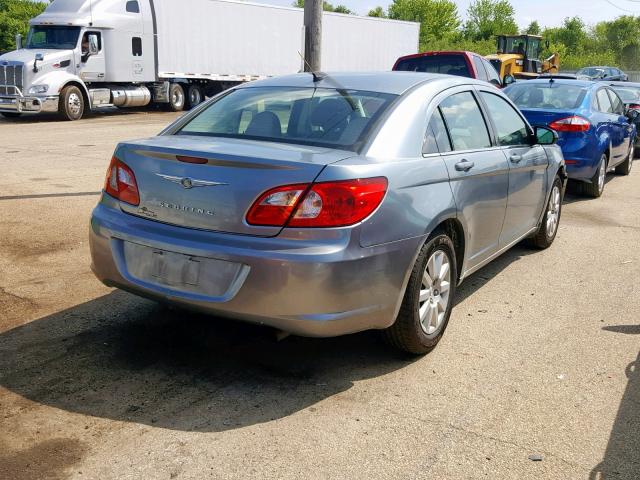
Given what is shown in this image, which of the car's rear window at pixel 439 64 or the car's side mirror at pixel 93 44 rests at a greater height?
the car's side mirror at pixel 93 44

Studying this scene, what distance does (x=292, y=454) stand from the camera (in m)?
3.08

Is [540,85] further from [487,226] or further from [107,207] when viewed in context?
[107,207]

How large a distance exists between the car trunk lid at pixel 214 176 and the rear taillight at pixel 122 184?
1.3 inches

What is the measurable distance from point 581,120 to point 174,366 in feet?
22.9

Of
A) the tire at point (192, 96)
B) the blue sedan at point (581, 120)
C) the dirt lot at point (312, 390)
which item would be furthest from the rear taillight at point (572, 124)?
the tire at point (192, 96)

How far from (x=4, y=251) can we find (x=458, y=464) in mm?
4571

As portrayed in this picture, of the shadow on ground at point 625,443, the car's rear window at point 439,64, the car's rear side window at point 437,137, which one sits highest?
the car's rear window at point 439,64

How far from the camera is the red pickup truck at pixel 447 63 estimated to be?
13977mm

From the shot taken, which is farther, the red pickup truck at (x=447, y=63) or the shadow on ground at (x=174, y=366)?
the red pickup truck at (x=447, y=63)

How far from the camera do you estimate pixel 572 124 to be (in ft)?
29.7

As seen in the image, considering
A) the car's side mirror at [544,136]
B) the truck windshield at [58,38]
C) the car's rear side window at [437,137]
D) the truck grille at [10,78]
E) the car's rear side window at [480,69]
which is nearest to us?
the car's rear side window at [437,137]

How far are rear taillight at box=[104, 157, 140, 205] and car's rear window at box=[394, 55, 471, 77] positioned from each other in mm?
10845

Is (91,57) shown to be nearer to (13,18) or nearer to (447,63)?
(447,63)

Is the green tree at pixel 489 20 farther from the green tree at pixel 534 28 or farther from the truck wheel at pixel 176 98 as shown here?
the truck wheel at pixel 176 98
